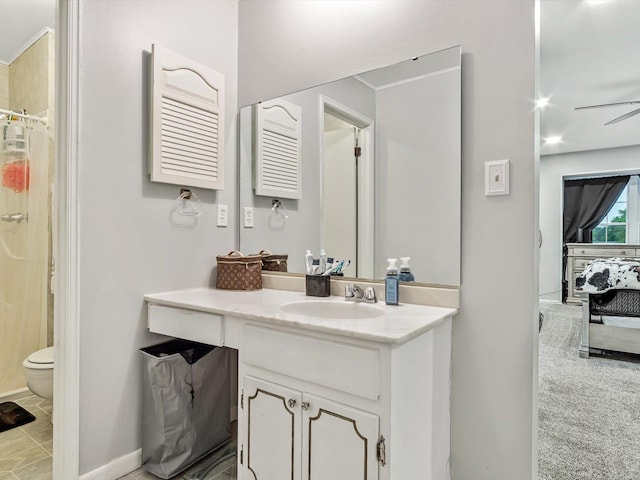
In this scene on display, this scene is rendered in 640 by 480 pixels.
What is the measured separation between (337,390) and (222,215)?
128 cm

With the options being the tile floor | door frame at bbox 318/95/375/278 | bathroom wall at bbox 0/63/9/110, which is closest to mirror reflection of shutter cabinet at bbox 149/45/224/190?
door frame at bbox 318/95/375/278

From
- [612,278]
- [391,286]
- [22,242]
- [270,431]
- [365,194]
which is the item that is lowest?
[270,431]

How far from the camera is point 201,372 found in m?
1.81

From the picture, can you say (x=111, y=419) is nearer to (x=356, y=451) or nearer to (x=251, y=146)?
(x=356, y=451)

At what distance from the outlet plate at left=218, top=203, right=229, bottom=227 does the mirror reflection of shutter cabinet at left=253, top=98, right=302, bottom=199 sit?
21 centimetres

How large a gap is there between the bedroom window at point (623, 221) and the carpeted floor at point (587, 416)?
3687 millimetres

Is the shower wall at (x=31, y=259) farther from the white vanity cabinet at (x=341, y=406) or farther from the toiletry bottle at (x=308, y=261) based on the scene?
the white vanity cabinet at (x=341, y=406)

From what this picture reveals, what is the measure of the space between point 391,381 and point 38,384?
→ 2162mm

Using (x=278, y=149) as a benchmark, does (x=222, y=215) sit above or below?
below

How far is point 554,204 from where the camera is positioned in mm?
6520

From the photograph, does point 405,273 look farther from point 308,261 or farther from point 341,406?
point 341,406

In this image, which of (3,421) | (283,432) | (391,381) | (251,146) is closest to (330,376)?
(391,381)

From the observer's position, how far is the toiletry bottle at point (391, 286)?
1.58 meters

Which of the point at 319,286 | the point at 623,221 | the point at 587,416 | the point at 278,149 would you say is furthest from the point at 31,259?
the point at 623,221
